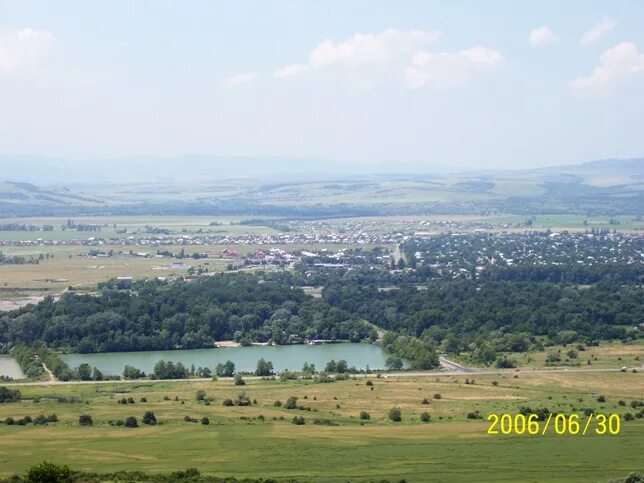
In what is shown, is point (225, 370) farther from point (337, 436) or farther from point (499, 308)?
point (499, 308)

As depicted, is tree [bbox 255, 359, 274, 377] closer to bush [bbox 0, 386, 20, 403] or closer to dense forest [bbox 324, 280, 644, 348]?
bush [bbox 0, 386, 20, 403]

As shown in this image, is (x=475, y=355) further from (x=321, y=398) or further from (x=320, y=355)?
(x=321, y=398)

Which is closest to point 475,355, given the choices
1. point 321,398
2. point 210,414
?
point 321,398

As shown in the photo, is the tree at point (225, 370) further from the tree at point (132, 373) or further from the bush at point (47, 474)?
the bush at point (47, 474)

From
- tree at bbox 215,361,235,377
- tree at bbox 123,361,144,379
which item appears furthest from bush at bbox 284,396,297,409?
tree at bbox 123,361,144,379

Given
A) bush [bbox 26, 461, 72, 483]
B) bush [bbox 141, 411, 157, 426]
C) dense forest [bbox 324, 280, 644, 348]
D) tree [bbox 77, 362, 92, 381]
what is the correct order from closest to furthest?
bush [bbox 26, 461, 72, 483], bush [bbox 141, 411, 157, 426], tree [bbox 77, 362, 92, 381], dense forest [bbox 324, 280, 644, 348]

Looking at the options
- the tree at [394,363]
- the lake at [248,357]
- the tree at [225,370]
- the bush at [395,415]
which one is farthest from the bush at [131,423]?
the tree at [394,363]
